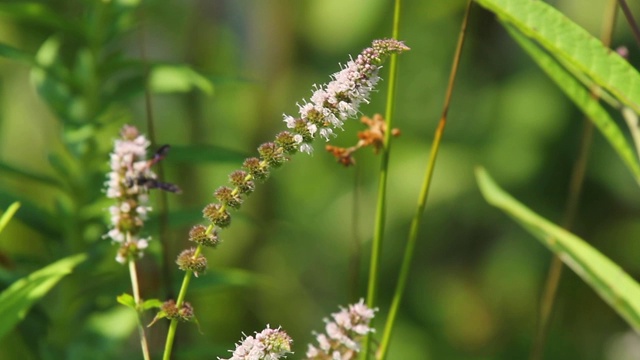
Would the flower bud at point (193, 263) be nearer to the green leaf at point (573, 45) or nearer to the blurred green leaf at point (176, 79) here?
the green leaf at point (573, 45)

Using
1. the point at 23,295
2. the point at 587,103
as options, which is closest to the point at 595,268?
the point at 587,103

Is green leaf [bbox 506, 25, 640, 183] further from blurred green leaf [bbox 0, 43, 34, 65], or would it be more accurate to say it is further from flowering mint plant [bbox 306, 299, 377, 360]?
blurred green leaf [bbox 0, 43, 34, 65]

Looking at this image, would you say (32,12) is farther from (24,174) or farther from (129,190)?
(129,190)

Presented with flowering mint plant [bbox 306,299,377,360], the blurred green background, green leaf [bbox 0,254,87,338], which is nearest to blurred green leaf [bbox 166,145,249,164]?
green leaf [bbox 0,254,87,338]

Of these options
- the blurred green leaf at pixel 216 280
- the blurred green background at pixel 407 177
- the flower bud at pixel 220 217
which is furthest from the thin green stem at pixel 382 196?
the blurred green background at pixel 407 177

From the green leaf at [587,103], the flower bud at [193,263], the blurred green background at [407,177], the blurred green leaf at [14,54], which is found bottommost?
the flower bud at [193,263]

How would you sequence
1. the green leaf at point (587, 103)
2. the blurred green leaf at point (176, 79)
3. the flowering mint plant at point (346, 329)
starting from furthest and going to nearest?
the blurred green leaf at point (176, 79) < the green leaf at point (587, 103) < the flowering mint plant at point (346, 329)

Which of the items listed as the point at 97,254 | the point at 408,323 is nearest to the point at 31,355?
the point at 97,254

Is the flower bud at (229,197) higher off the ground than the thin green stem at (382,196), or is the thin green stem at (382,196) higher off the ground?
the thin green stem at (382,196)
